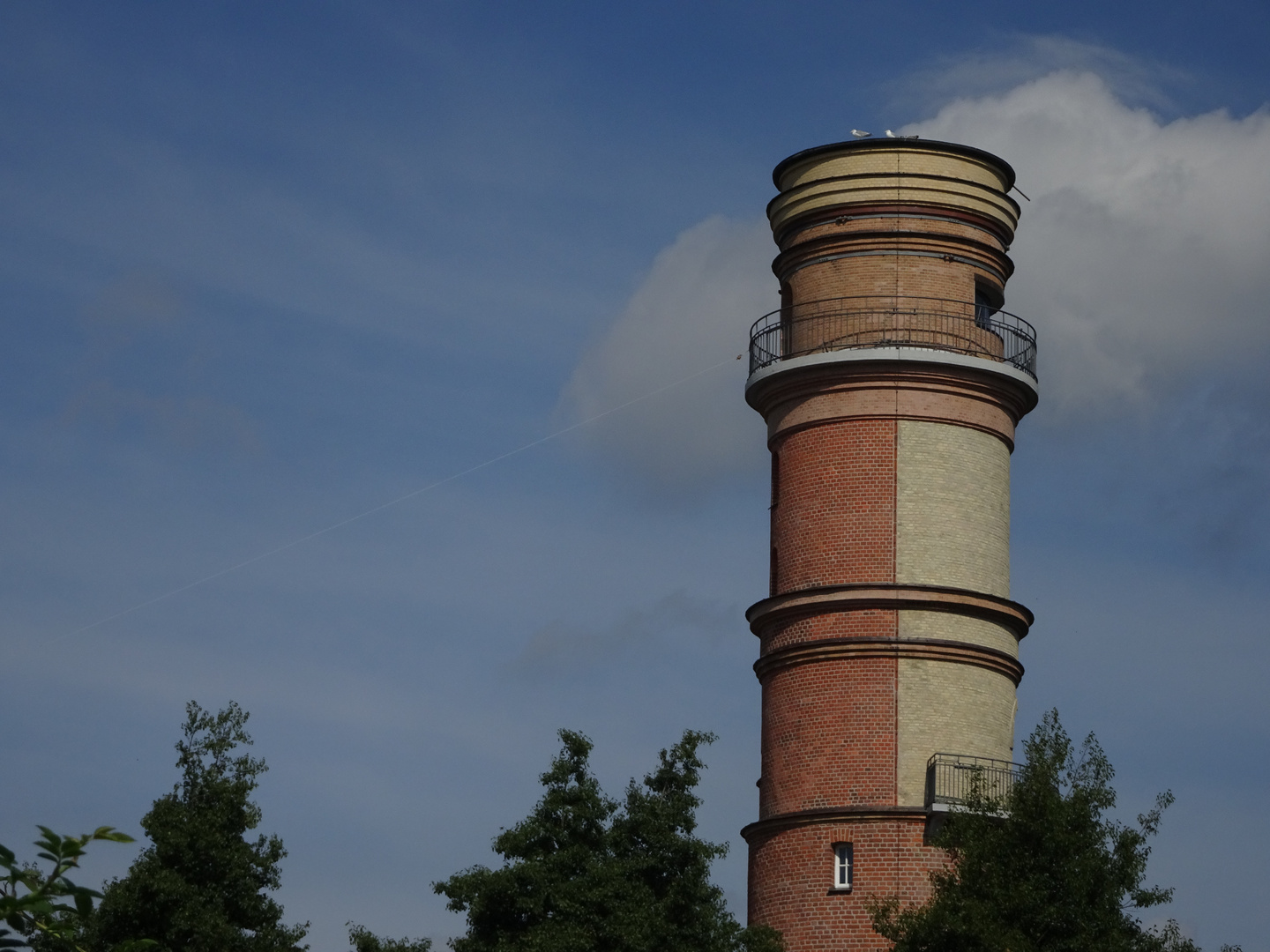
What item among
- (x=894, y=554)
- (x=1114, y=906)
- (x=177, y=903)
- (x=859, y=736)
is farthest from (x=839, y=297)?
(x=177, y=903)

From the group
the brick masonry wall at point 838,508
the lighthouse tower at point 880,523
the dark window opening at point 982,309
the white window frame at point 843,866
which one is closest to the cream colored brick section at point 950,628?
the lighthouse tower at point 880,523

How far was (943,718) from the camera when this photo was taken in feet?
122

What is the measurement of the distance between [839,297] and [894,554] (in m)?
5.54

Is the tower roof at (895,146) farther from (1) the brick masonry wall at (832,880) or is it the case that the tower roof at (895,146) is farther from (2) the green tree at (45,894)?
(2) the green tree at (45,894)

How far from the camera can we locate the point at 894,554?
3788 cm

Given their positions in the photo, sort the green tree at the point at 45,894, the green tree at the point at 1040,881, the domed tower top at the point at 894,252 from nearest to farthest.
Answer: the green tree at the point at 45,894
the green tree at the point at 1040,881
the domed tower top at the point at 894,252

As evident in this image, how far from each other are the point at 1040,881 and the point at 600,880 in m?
7.33

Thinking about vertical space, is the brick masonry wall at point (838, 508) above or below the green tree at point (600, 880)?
above

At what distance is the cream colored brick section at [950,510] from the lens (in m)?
38.0

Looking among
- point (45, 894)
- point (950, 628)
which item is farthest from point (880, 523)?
point (45, 894)

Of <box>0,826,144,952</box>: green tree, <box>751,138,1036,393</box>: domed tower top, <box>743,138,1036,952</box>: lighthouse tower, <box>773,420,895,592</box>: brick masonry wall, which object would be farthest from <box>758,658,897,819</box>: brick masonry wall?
<box>0,826,144,952</box>: green tree

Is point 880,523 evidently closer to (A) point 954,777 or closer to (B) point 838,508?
(B) point 838,508

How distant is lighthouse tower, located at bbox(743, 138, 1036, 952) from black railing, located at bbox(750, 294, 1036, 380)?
5cm

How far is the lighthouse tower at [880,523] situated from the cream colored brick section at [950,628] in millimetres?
34
